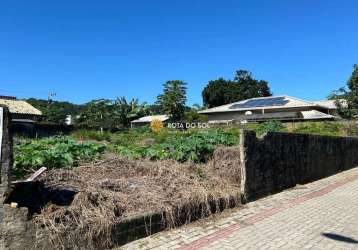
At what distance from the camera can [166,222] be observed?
6.98m

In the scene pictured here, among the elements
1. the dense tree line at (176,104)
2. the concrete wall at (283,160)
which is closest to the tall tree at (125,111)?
the dense tree line at (176,104)

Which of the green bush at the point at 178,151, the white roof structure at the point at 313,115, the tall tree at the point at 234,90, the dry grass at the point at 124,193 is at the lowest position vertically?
the dry grass at the point at 124,193

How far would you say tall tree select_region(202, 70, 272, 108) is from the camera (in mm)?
79125

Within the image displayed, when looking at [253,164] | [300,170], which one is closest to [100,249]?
[253,164]

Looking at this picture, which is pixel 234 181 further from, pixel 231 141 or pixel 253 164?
pixel 231 141

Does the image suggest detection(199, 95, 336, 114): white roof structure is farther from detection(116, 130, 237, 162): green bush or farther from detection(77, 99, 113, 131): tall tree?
detection(116, 130, 237, 162): green bush

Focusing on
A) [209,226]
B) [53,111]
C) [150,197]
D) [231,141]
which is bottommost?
[209,226]

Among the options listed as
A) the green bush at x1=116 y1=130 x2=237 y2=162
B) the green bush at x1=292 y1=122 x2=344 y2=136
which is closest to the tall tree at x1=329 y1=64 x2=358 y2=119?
the green bush at x1=292 y1=122 x2=344 y2=136

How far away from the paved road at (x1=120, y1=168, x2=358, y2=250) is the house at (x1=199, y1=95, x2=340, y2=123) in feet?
117

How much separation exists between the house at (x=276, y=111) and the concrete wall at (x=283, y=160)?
2874 centimetres

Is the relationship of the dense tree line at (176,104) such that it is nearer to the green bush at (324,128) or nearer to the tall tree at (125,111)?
the tall tree at (125,111)

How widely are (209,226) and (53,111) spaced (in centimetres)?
7328

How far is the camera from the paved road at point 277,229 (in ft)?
20.7

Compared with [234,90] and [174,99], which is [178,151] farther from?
[234,90]
